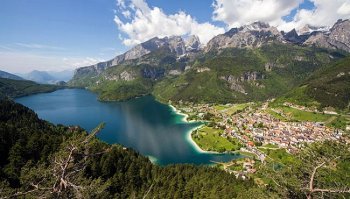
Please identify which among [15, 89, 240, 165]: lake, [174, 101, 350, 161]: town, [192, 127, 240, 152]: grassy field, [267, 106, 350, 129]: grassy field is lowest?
[15, 89, 240, 165]: lake

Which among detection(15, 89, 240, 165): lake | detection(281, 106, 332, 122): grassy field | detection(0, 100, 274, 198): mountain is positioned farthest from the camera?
detection(281, 106, 332, 122): grassy field

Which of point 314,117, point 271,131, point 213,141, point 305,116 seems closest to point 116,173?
point 213,141

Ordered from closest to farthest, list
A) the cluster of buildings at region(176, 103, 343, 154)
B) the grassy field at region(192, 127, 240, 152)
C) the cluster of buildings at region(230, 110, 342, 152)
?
1. the grassy field at region(192, 127, 240, 152)
2. the cluster of buildings at region(176, 103, 343, 154)
3. the cluster of buildings at region(230, 110, 342, 152)

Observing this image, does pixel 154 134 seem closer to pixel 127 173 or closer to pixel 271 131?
pixel 271 131

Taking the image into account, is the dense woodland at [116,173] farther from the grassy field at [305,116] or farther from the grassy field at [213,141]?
the grassy field at [305,116]

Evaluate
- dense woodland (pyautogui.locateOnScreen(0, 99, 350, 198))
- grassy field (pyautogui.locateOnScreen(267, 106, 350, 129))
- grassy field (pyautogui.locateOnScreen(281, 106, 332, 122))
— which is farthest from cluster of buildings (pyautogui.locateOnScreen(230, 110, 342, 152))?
dense woodland (pyautogui.locateOnScreen(0, 99, 350, 198))

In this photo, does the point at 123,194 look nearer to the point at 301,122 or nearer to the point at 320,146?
the point at 320,146

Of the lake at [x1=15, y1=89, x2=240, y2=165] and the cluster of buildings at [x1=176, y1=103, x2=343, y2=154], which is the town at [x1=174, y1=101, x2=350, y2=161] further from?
the lake at [x1=15, y1=89, x2=240, y2=165]
